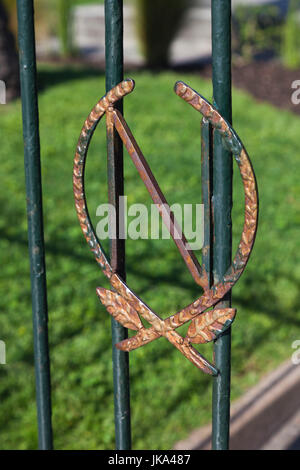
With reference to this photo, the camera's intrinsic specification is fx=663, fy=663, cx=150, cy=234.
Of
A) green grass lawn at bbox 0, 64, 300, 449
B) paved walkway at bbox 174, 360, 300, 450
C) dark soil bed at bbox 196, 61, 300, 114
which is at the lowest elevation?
→ paved walkway at bbox 174, 360, 300, 450

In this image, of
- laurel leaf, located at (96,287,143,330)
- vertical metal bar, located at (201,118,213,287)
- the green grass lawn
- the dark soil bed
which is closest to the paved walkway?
the green grass lawn

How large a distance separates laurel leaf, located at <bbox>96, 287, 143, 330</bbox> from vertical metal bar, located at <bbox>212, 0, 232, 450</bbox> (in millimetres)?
158

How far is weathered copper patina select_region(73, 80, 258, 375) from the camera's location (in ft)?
3.41

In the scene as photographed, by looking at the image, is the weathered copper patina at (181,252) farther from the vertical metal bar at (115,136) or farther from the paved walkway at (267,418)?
the paved walkway at (267,418)

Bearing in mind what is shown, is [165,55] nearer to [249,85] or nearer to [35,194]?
[249,85]

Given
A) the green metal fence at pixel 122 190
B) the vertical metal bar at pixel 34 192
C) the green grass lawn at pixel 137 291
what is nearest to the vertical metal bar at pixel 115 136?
the green metal fence at pixel 122 190

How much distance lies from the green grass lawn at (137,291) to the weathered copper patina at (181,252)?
77.5 inches

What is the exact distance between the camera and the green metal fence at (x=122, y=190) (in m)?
1.09

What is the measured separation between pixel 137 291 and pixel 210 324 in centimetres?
318

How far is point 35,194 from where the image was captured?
135 cm

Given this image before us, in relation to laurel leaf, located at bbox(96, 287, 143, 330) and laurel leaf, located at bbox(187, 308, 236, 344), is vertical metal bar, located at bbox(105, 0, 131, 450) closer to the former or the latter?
laurel leaf, located at bbox(96, 287, 143, 330)

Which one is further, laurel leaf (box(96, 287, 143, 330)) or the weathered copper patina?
laurel leaf (box(96, 287, 143, 330))
